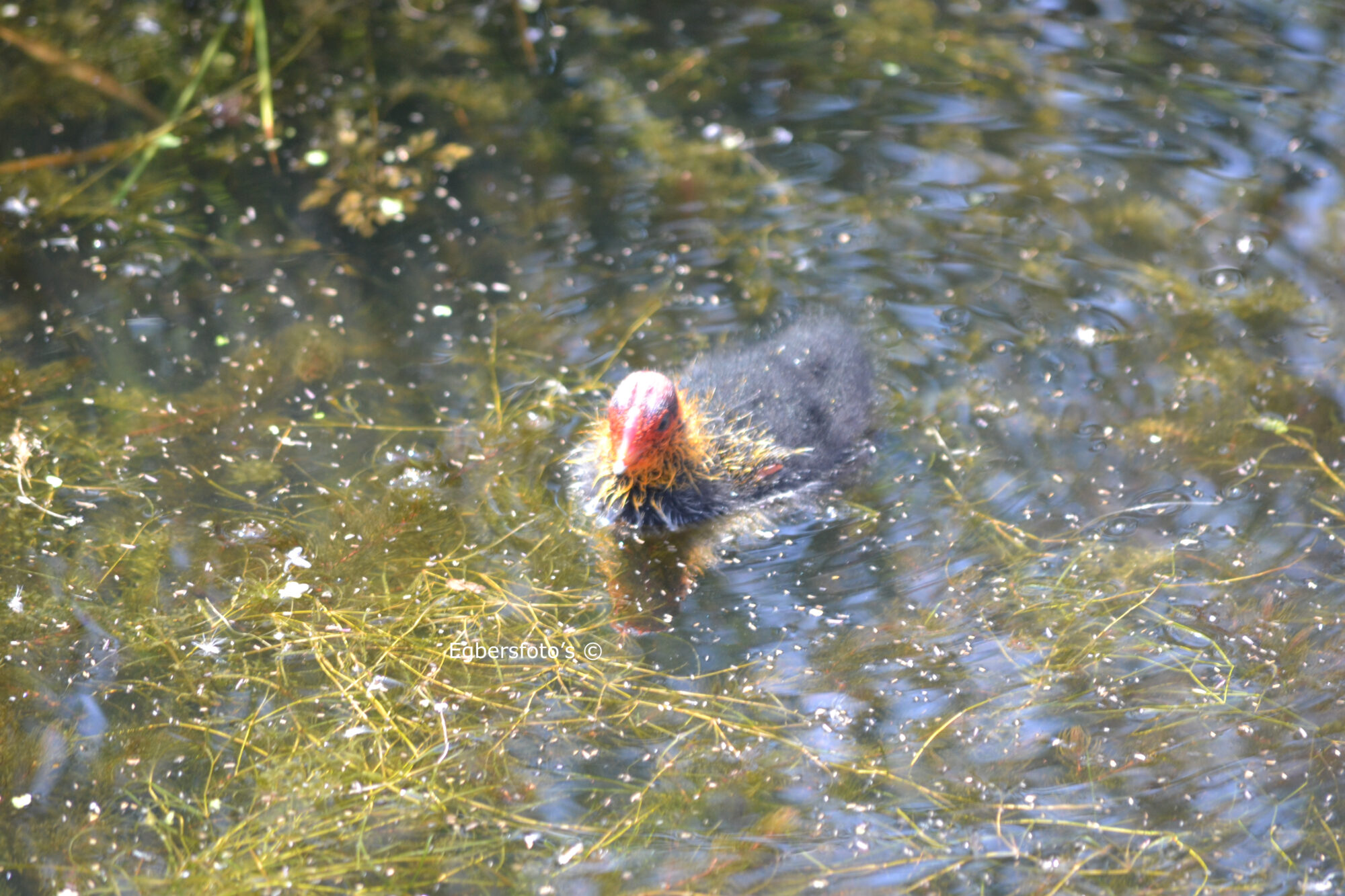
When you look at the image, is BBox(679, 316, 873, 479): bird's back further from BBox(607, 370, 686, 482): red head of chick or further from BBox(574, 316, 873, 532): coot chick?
BBox(607, 370, 686, 482): red head of chick

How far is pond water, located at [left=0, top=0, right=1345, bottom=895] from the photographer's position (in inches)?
123

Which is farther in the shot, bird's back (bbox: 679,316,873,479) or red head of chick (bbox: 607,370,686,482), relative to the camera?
bird's back (bbox: 679,316,873,479)

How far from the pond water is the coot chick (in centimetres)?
12

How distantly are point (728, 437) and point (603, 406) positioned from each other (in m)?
0.69

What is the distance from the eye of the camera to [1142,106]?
5961 mm

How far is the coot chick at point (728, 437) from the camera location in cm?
404

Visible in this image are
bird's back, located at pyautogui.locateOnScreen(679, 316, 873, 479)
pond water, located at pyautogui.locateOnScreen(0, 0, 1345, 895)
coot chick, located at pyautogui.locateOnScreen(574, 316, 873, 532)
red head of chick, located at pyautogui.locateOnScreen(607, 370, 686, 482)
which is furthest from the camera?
bird's back, located at pyautogui.locateOnScreen(679, 316, 873, 479)

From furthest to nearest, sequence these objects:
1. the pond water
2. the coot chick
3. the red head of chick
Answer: the coot chick → the red head of chick → the pond water

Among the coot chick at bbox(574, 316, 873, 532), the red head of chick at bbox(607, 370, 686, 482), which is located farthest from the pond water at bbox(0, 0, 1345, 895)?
the red head of chick at bbox(607, 370, 686, 482)

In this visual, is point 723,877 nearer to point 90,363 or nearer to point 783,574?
point 783,574

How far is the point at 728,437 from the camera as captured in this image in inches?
164

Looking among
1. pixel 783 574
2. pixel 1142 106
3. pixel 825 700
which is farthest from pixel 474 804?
pixel 1142 106

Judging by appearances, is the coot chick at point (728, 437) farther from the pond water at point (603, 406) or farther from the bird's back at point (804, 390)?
the pond water at point (603, 406)

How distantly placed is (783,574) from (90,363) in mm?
3002
